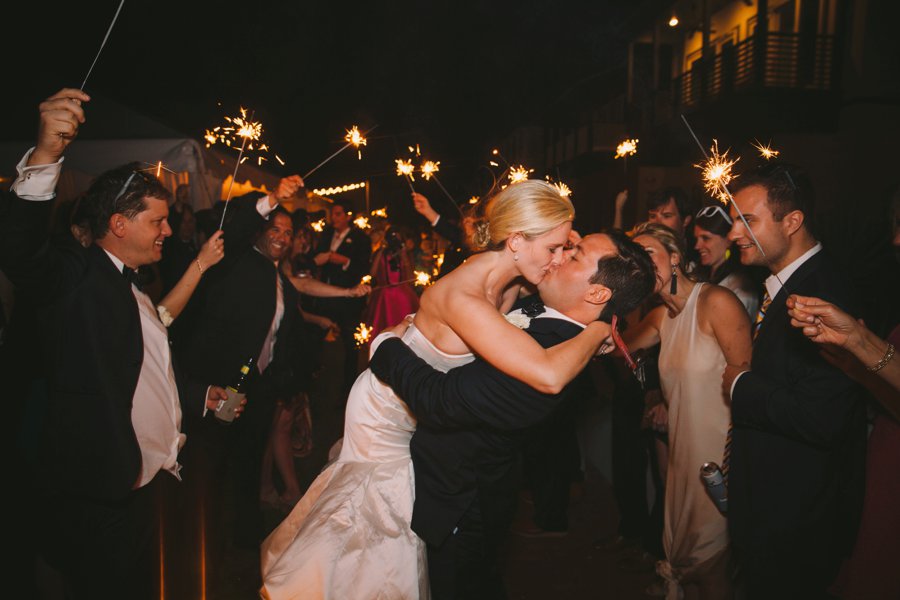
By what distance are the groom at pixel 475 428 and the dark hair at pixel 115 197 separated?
129cm

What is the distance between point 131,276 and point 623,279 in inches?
85.3

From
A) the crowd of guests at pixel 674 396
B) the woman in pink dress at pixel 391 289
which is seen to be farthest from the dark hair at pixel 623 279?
the woman in pink dress at pixel 391 289

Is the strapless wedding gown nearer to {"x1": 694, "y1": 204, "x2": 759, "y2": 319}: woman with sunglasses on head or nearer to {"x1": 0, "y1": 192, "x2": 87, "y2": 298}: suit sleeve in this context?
{"x1": 0, "y1": 192, "x2": 87, "y2": 298}: suit sleeve

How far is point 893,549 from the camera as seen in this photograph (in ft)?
7.36

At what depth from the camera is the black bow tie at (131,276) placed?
2453mm

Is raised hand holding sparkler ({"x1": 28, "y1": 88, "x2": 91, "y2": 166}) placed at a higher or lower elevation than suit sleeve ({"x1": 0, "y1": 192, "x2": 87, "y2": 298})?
higher

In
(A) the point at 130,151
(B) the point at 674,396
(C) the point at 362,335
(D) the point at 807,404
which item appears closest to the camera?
(D) the point at 807,404

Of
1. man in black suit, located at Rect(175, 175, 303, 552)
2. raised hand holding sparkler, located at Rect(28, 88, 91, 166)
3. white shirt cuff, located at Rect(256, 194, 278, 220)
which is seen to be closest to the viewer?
raised hand holding sparkler, located at Rect(28, 88, 91, 166)

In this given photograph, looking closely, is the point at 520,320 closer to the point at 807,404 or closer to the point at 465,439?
the point at 465,439

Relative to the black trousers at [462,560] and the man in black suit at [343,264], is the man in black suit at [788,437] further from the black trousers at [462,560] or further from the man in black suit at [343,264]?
the man in black suit at [343,264]

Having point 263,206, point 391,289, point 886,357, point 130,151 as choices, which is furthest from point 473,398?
point 130,151

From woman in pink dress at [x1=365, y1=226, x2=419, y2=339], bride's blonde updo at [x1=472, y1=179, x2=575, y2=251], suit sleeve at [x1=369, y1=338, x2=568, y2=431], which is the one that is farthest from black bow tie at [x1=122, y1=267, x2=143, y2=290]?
woman in pink dress at [x1=365, y1=226, x2=419, y2=339]

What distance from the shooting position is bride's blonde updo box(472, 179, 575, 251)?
2.43 metres

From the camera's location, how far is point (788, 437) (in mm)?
2297
